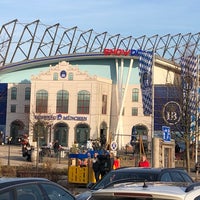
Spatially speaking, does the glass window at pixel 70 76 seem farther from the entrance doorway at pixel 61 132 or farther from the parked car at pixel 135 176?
the parked car at pixel 135 176

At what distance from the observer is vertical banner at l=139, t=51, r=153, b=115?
29.3 m

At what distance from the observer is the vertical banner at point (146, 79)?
2929cm


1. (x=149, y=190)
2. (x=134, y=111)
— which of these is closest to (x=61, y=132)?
(x=134, y=111)

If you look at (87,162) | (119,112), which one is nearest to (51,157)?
(87,162)

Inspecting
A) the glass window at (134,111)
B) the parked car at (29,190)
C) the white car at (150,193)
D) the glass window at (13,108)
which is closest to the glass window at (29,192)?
the parked car at (29,190)

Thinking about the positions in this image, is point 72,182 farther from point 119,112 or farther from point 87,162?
point 119,112

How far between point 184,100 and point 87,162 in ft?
28.3

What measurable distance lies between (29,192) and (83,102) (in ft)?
209

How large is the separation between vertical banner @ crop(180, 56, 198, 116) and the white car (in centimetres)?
2365

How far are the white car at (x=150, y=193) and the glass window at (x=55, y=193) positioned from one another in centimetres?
162

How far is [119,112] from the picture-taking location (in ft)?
241

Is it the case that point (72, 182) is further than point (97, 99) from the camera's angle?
No

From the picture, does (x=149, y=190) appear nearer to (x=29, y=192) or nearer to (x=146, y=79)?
(x=29, y=192)

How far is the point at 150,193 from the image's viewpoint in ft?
17.5
